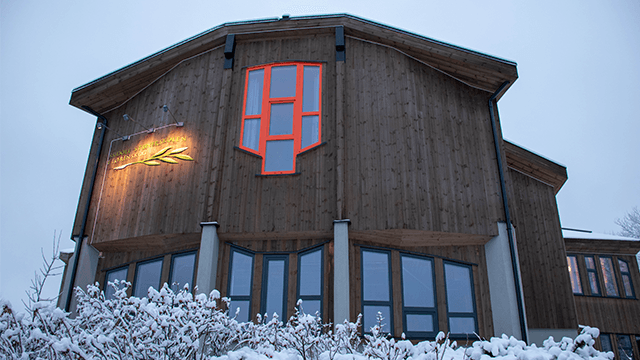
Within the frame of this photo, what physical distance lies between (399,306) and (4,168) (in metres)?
108

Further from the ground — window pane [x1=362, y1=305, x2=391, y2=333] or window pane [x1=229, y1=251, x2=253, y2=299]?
window pane [x1=229, y1=251, x2=253, y2=299]

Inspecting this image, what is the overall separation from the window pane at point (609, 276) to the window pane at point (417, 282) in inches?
382

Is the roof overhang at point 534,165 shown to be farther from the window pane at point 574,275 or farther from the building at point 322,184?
the window pane at point 574,275

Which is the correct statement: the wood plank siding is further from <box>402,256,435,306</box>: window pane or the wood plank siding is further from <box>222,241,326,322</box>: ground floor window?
<box>222,241,326,322</box>: ground floor window

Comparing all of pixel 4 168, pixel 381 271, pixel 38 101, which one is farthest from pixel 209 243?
pixel 38 101

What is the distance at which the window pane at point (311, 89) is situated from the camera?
430 inches

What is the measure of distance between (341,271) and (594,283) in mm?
11427

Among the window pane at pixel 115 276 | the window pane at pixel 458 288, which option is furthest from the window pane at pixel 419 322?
the window pane at pixel 115 276

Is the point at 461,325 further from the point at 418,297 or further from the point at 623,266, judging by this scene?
the point at 623,266

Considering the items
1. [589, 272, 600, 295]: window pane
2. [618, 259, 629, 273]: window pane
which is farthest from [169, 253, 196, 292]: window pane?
[618, 259, 629, 273]: window pane

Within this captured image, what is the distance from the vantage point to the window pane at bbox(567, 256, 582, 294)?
15852 millimetres

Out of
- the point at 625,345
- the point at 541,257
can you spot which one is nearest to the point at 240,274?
the point at 541,257

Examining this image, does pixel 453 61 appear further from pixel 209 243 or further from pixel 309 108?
pixel 209 243

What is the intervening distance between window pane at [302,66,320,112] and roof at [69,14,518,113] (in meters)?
1.07
